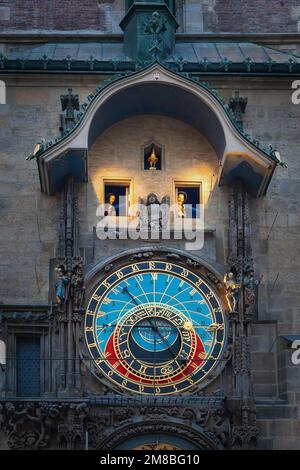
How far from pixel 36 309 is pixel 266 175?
11.9 feet

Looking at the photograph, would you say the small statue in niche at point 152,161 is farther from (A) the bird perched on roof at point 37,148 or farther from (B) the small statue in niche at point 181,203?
(A) the bird perched on roof at point 37,148

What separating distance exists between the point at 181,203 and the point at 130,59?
8.51 ft

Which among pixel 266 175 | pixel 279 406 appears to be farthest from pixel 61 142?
pixel 279 406

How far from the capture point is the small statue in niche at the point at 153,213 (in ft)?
76.7

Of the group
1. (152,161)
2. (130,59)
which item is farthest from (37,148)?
(130,59)

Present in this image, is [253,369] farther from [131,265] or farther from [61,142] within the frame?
[61,142]

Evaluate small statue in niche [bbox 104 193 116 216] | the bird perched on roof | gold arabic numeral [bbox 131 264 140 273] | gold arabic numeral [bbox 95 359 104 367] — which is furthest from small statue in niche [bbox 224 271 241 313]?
the bird perched on roof

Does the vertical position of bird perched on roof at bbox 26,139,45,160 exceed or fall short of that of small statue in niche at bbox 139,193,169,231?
it exceeds it

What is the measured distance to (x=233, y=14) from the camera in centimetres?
2634

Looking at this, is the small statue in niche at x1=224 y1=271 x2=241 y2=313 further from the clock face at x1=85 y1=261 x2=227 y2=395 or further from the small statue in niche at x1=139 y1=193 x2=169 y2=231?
the small statue in niche at x1=139 y1=193 x2=169 y2=231

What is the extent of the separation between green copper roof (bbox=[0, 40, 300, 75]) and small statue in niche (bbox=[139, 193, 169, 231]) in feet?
6.48

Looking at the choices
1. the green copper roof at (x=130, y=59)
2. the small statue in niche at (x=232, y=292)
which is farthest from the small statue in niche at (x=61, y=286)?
the green copper roof at (x=130, y=59)

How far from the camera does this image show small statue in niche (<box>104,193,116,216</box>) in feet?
77.2

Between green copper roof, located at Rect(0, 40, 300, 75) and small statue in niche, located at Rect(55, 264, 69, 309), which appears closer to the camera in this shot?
small statue in niche, located at Rect(55, 264, 69, 309)
